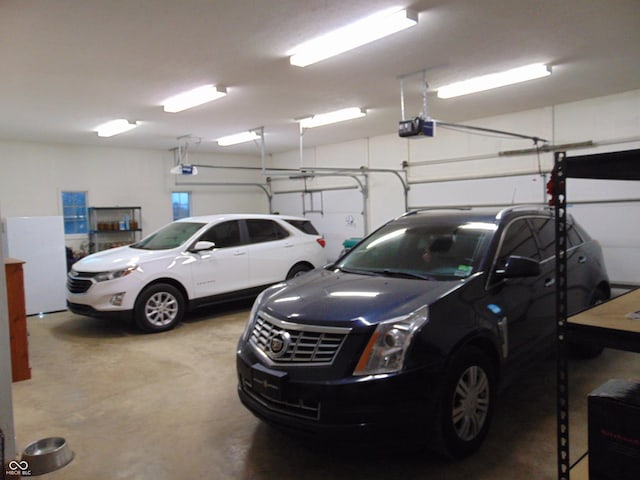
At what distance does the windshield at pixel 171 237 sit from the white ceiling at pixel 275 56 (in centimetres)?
165

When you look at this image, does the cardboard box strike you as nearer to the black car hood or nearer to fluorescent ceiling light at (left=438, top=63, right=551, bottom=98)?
the black car hood

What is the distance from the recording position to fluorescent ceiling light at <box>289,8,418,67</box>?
3.53m

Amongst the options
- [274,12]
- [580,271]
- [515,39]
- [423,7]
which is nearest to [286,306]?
[274,12]

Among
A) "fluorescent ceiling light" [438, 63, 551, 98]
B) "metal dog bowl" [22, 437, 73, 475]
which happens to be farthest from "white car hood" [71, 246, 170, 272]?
"fluorescent ceiling light" [438, 63, 551, 98]

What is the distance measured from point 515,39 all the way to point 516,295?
2.37 m

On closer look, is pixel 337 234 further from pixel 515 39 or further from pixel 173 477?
pixel 173 477

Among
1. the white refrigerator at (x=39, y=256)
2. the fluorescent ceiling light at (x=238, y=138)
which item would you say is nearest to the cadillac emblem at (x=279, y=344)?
the white refrigerator at (x=39, y=256)

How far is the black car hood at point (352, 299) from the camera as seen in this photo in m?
2.61

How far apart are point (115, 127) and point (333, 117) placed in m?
3.57

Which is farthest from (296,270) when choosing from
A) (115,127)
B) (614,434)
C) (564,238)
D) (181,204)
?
(614,434)

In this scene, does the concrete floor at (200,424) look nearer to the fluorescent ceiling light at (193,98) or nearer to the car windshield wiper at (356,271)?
the car windshield wiper at (356,271)

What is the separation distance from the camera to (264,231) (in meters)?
7.31

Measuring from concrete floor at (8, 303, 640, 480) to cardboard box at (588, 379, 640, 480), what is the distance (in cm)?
112

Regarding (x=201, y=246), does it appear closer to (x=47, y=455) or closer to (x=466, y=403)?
(x=47, y=455)
